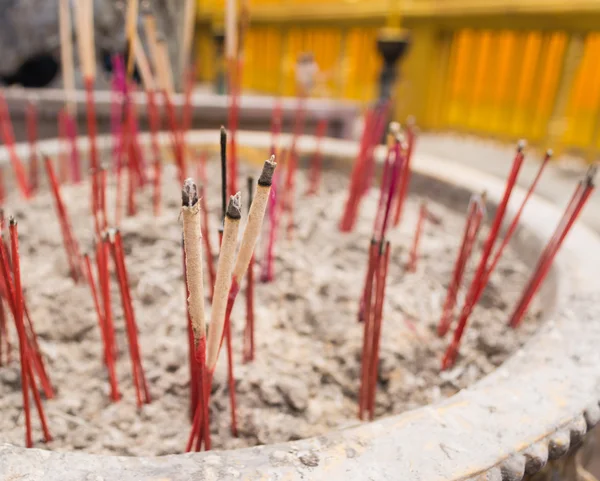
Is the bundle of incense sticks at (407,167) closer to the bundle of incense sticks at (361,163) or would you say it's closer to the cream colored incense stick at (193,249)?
the bundle of incense sticks at (361,163)

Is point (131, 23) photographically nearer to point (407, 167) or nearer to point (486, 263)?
point (407, 167)

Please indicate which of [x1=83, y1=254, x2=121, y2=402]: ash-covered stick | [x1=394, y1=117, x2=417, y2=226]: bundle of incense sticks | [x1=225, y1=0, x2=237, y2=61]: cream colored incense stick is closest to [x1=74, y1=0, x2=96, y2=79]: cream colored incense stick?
[x1=225, y1=0, x2=237, y2=61]: cream colored incense stick

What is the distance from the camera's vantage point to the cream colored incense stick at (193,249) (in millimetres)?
265

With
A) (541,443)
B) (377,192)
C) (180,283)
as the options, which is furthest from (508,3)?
(541,443)

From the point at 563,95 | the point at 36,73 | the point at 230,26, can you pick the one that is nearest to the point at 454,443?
the point at 230,26

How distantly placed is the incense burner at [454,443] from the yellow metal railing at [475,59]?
2485 mm

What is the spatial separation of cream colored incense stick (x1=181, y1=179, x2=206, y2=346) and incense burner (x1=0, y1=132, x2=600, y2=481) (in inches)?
3.7

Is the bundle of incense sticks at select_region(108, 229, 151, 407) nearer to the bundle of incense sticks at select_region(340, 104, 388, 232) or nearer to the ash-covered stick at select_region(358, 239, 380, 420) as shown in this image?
the ash-covered stick at select_region(358, 239, 380, 420)

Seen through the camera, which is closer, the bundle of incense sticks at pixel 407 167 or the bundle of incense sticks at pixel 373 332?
the bundle of incense sticks at pixel 373 332

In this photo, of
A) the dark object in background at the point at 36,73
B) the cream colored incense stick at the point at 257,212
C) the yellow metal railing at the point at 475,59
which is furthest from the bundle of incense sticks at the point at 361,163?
the dark object in background at the point at 36,73

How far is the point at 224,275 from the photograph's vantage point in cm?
32

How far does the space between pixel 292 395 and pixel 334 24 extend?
3576 mm

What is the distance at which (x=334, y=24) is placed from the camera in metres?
3.65

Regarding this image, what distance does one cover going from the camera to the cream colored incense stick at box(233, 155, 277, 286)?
0.91 ft
